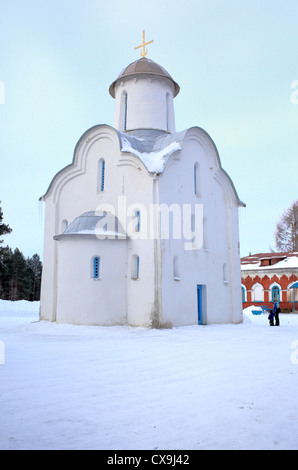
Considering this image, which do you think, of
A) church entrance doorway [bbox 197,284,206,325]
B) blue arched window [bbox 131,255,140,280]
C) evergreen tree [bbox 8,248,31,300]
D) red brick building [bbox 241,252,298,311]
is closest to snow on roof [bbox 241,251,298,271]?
red brick building [bbox 241,252,298,311]

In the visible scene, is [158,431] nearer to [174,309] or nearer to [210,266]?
[174,309]

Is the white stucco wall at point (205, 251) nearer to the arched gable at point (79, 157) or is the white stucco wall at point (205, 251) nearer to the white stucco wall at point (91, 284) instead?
the white stucco wall at point (91, 284)

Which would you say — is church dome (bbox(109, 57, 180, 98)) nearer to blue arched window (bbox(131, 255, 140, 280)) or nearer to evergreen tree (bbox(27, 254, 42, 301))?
blue arched window (bbox(131, 255, 140, 280))

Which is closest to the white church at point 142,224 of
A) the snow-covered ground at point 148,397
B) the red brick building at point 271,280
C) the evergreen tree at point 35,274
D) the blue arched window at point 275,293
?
the snow-covered ground at point 148,397

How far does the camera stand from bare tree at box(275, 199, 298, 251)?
38.2 m

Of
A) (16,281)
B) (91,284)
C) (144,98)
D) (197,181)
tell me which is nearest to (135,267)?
(91,284)

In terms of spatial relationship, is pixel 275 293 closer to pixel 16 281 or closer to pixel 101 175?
pixel 101 175

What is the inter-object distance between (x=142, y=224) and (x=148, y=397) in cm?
992

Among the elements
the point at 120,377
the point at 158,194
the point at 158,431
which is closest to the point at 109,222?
the point at 158,194

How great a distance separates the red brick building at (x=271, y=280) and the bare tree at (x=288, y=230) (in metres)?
6.80

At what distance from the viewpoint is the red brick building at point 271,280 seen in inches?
1167

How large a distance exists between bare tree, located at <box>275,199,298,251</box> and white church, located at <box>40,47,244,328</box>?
2140 centimetres

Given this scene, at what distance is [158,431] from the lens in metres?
3.55

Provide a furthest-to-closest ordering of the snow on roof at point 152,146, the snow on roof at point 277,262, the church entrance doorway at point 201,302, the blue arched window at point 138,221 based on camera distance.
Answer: the snow on roof at point 277,262, the church entrance doorway at point 201,302, the snow on roof at point 152,146, the blue arched window at point 138,221
